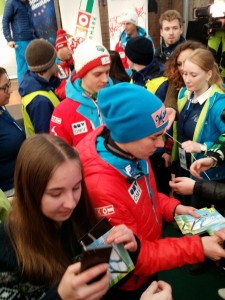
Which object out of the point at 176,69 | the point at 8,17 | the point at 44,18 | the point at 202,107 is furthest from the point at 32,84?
the point at 44,18

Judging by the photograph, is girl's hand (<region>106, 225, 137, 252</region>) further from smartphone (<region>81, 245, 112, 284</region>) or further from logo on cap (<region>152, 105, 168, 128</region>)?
logo on cap (<region>152, 105, 168, 128</region>)

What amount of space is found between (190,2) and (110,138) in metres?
6.20

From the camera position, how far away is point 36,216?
3.59ft

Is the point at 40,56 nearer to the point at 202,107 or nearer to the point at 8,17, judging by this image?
the point at 202,107

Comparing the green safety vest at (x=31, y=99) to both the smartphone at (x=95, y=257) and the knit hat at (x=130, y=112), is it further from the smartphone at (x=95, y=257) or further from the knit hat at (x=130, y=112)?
the smartphone at (x=95, y=257)

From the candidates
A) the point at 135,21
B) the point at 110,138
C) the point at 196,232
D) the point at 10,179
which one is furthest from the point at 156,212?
the point at 135,21

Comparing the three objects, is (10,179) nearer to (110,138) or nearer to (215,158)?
(110,138)

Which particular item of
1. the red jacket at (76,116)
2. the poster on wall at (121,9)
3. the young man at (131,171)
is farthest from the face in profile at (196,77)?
the poster on wall at (121,9)

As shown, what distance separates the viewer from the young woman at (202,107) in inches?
83.4

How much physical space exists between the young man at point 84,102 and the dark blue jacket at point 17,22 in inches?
155

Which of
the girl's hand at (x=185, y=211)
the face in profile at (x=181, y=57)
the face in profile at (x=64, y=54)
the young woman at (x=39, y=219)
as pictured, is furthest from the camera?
the face in profile at (x=64, y=54)

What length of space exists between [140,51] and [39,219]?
7.08 ft

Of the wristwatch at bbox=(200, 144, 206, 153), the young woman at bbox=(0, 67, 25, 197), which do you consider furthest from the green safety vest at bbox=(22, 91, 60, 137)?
the wristwatch at bbox=(200, 144, 206, 153)

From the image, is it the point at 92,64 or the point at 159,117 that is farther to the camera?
the point at 92,64
